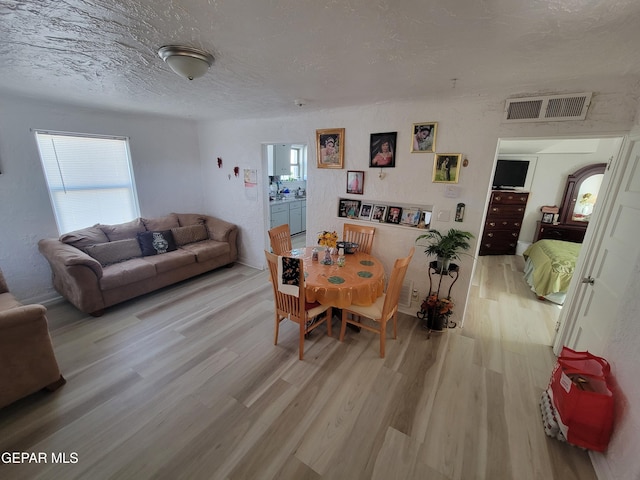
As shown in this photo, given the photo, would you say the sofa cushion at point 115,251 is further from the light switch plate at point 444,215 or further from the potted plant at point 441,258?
the light switch plate at point 444,215

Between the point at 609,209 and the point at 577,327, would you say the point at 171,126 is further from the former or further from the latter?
the point at 577,327

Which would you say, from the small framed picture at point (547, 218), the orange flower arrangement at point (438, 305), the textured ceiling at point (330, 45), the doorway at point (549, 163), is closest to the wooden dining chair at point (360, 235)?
the orange flower arrangement at point (438, 305)

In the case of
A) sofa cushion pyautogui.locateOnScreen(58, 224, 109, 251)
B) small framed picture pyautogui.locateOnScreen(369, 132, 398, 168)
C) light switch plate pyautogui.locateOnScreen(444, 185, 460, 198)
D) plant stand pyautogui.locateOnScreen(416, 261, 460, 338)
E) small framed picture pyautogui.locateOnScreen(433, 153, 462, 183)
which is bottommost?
plant stand pyautogui.locateOnScreen(416, 261, 460, 338)

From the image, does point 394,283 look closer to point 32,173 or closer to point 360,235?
point 360,235

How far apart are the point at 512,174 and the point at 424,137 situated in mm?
3659

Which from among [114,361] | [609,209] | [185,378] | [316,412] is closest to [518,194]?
[609,209]

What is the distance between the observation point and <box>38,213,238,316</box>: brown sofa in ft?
9.13

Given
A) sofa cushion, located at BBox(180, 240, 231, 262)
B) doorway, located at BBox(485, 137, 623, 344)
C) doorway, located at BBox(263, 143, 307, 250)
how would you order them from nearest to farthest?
sofa cushion, located at BBox(180, 240, 231, 262)
doorway, located at BBox(485, 137, 623, 344)
doorway, located at BBox(263, 143, 307, 250)

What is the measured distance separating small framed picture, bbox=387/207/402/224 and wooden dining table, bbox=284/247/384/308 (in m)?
0.62

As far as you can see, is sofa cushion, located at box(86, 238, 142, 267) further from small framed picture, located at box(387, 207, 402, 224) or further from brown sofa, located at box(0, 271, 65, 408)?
small framed picture, located at box(387, 207, 402, 224)

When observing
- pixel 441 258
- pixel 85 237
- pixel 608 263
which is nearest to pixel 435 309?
pixel 441 258

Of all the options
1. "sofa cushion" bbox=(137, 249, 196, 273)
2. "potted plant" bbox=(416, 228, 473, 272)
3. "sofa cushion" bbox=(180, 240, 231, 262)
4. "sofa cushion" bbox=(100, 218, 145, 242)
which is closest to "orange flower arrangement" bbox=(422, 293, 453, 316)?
"potted plant" bbox=(416, 228, 473, 272)

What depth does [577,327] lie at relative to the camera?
2219mm

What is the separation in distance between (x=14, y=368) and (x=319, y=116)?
3.48 meters
